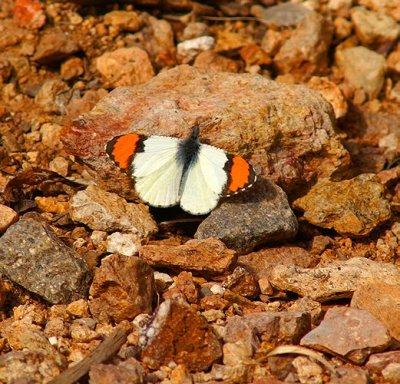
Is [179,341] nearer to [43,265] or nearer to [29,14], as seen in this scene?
[43,265]

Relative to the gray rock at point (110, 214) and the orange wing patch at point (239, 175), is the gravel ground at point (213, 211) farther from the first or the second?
the orange wing patch at point (239, 175)

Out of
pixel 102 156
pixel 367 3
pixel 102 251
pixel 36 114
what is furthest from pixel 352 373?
pixel 367 3

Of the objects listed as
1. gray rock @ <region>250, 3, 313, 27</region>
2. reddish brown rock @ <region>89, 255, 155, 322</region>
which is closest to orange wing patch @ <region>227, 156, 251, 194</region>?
reddish brown rock @ <region>89, 255, 155, 322</region>

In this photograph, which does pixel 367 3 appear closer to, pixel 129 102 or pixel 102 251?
pixel 129 102

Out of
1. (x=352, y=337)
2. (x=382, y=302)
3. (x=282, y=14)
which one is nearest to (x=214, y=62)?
(x=282, y=14)

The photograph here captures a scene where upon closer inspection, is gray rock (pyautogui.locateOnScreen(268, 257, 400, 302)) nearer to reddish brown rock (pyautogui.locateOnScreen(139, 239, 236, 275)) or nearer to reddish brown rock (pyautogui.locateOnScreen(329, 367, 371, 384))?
reddish brown rock (pyautogui.locateOnScreen(139, 239, 236, 275))

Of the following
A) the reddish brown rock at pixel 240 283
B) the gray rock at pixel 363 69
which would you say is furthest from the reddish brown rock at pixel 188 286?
the gray rock at pixel 363 69
